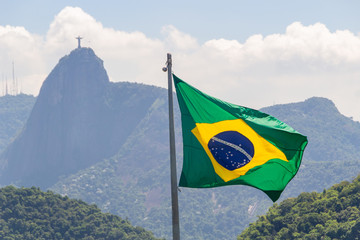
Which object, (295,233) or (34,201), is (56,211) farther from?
(295,233)

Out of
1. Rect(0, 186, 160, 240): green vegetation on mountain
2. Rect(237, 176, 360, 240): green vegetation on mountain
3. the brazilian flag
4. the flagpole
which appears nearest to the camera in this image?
the flagpole

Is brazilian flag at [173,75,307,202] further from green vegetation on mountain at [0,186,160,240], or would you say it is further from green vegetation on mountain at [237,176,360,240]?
green vegetation on mountain at [0,186,160,240]

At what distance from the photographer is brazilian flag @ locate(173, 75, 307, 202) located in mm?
33312

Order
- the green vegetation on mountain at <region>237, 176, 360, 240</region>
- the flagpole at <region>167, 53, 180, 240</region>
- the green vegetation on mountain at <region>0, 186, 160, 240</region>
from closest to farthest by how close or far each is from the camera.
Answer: the flagpole at <region>167, 53, 180, 240</region>
the green vegetation on mountain at <region>237, 176, 360, 240</region>
the green vegetation on mountain at <region>0, 186, 160, 240</region>

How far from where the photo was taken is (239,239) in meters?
138

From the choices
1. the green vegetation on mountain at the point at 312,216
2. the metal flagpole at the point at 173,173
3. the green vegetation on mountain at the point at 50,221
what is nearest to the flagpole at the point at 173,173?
the metal flagpole at the point at 173,173

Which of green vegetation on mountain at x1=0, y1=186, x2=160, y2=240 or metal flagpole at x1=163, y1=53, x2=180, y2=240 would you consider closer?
metal flagpole at x1=163, y1=53, x2=180, y2=240

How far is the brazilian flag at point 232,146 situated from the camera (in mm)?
33312

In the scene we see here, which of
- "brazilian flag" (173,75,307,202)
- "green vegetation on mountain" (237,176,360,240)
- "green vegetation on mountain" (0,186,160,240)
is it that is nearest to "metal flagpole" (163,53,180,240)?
"brazilian flag" (173,75,307,202)

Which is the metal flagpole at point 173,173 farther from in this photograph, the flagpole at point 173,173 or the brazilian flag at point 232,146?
the brazilian flag at point 232,146

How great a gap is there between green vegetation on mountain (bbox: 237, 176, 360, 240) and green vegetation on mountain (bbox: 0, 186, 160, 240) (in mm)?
50370

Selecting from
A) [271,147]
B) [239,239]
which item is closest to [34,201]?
[239,239]

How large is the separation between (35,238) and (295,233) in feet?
206

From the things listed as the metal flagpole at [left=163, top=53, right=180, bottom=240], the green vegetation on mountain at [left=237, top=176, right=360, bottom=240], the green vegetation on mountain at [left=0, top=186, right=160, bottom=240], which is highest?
the metal flagpole at [left=163, top=53, right=180, bottom=240]
